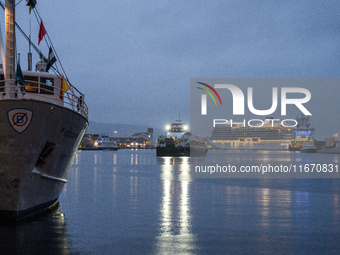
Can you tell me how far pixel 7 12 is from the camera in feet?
36.3

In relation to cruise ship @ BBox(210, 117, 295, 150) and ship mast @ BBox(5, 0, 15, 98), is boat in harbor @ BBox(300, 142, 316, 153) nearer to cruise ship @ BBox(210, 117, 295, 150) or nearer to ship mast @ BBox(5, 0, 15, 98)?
cruise ship @ BBox(210, 117, 295, 150)

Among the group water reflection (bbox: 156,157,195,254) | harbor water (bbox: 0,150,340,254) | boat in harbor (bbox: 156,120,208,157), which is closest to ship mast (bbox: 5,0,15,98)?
harbor water (bbox: 0,150,340,254)

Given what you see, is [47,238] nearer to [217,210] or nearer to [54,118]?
[54,118]

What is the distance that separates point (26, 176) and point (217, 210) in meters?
7.01

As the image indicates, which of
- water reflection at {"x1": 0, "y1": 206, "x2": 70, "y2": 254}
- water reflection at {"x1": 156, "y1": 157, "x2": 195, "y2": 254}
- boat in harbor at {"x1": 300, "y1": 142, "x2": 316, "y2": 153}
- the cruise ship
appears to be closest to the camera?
water reflection at {"x1": 0, "y1": 206, "x2": 70, "y2": 254}

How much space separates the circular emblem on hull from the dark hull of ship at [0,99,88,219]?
0.08 meters

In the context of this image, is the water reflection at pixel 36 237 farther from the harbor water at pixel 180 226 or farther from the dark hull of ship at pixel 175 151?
the dark hull of ship at pixel 175 151

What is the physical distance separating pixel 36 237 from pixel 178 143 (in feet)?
220

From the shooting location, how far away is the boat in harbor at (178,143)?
2936 inches

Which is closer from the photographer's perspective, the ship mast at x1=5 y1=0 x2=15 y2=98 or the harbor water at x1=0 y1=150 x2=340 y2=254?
the harbor water at x1=0 y1=150 x2=340 y2=254

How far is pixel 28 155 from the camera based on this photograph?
32.8 feet

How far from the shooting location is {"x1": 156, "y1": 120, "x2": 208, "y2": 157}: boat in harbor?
7456 cm

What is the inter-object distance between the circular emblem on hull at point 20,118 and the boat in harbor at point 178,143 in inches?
2534

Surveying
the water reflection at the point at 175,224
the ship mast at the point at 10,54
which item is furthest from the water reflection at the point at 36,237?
the ship mast at the point at 10,54
